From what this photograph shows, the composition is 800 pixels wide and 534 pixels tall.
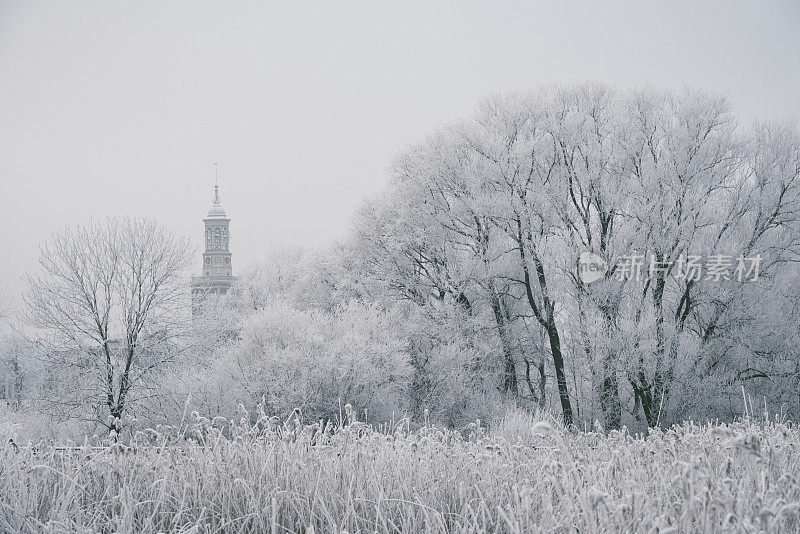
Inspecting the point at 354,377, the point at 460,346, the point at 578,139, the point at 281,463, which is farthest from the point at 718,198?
→ the point at 281,463

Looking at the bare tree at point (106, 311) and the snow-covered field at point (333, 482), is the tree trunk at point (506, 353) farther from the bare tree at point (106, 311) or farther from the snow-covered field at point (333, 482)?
the snow-covered field at point (333, 482)

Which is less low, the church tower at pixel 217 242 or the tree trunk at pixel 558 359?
the church tower at pixel 217 242

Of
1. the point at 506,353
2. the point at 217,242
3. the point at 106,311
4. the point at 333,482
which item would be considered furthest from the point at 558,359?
the point at 217,242

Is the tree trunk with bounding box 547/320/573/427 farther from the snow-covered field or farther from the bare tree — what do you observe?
the snow-covered field

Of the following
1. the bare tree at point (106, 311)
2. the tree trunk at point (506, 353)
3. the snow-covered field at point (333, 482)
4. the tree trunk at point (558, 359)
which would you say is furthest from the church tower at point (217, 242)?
the snow-covered field at point (333, 482)

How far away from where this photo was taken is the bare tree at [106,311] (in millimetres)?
22297

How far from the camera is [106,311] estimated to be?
23.6 m

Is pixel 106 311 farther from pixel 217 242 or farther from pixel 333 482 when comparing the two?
pixel 217 242

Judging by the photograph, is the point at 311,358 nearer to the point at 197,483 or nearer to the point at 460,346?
the point at 460,346

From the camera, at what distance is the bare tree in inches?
878

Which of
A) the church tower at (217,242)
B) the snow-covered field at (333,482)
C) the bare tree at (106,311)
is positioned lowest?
the snow-covered field at (333,482)

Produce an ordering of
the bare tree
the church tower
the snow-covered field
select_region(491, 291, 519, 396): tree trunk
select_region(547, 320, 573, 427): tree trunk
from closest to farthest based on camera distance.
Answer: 1. the snow-covered field
2. the bare tree
3. select_region(547, 320, 573, 427): tree trunk
4. select_region(491, 291, 519, 396): tree trunk
5. the church tower

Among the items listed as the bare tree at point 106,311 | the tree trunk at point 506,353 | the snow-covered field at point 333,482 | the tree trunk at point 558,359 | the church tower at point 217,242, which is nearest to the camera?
the snow-covered field at point 333,482

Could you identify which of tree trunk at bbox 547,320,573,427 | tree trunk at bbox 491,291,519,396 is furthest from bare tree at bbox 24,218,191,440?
tree trunk at bbox 547,320,573,427
